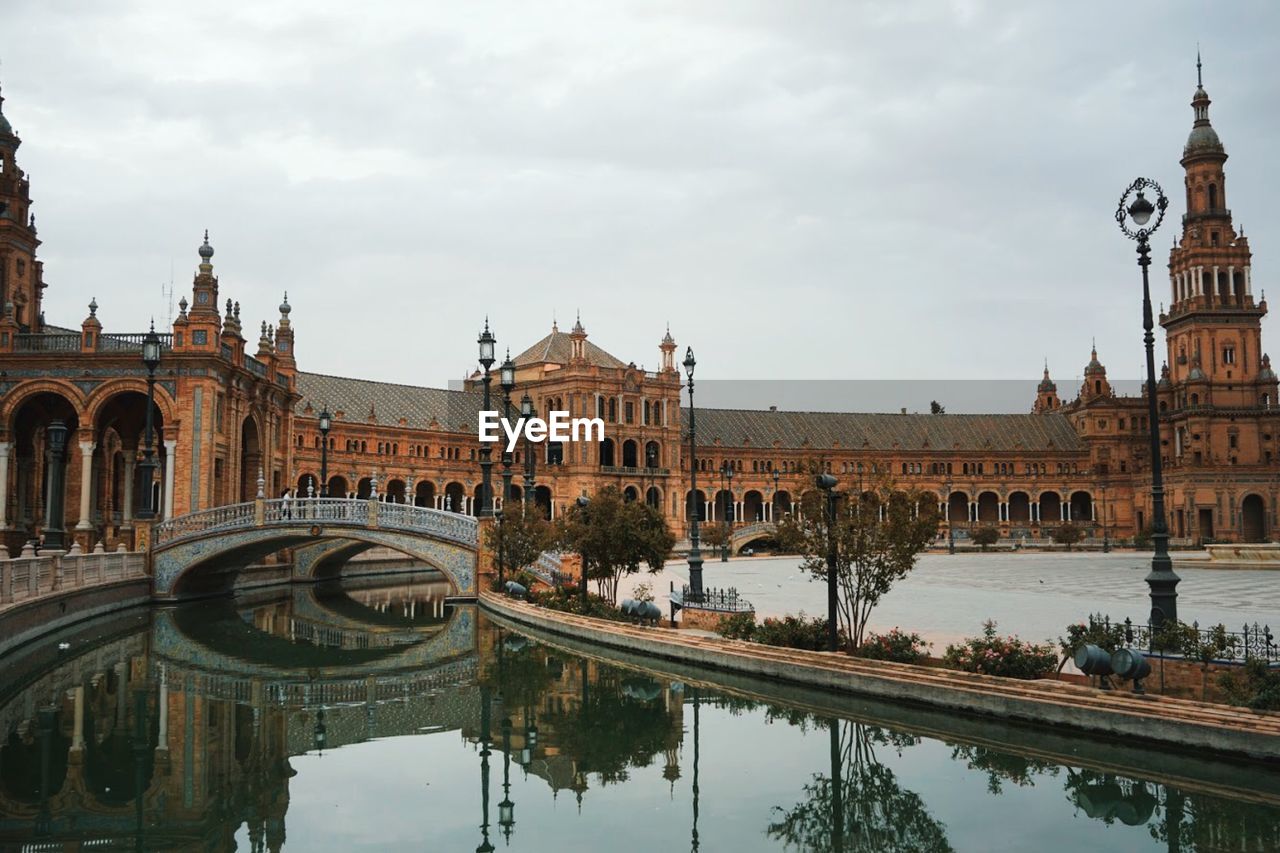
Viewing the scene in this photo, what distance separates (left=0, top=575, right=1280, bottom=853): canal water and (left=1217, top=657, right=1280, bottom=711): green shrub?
976 mm

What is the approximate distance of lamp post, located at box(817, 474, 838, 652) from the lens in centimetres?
1914

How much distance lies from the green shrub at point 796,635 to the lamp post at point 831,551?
44 centimetres

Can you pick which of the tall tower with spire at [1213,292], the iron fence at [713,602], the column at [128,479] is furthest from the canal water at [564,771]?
the tall tower with spire at [1213,292]

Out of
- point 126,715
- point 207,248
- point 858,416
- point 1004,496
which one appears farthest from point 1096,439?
point 126,715

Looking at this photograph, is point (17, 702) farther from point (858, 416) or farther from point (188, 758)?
point (858, 416)

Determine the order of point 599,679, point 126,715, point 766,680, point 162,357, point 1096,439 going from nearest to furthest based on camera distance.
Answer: point 126,715
point 766,680
point 599,679
point 162,357
point 1096,439

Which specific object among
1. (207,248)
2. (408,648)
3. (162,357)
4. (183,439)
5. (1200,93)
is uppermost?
(1200,93)

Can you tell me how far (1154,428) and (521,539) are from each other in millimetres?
21669

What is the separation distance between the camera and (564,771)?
1446cm

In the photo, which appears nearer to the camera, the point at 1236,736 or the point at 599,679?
the point at 1236,736

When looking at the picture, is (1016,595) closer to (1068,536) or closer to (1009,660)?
(1009,660)

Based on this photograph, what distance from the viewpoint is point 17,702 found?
1884 cm

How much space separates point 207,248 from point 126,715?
29579mm

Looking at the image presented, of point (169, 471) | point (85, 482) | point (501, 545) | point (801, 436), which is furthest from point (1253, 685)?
point (801, 436)
